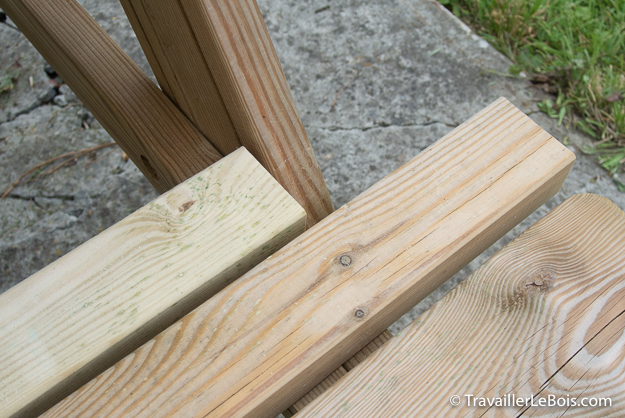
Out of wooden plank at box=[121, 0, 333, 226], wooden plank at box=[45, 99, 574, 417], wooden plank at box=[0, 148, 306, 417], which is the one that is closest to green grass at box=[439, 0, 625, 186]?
wooden plank at box=[45, 99, 574, 417]

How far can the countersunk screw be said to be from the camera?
32.1 inches

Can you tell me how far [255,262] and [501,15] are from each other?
2761mm

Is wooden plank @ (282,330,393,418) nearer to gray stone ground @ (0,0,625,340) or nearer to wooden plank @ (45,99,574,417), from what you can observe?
wooden plank @ (45,99,574,417)

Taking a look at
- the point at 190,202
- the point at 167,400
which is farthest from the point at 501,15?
the point at 167,400

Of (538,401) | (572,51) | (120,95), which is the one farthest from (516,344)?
(572,51)

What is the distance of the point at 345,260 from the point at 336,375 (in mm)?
209

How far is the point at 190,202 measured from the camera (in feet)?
2.91

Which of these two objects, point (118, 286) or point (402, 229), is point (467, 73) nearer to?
point (402, 229)

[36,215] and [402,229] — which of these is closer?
[402,229]

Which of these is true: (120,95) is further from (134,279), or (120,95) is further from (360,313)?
(360,313)

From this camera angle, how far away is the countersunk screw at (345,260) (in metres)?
0.82

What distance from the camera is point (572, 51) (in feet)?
9.61

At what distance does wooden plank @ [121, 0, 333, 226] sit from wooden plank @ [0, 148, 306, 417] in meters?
0.08

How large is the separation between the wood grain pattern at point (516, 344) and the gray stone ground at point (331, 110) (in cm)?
145
